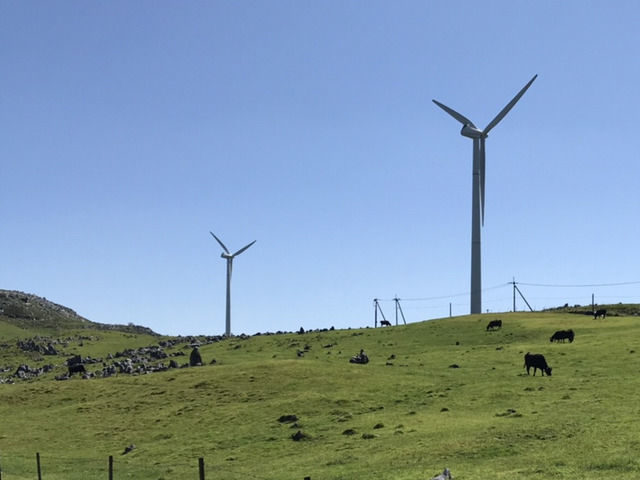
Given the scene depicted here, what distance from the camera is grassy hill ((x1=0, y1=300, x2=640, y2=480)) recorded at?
37156 millimetres

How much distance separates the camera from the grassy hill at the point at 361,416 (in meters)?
37.2

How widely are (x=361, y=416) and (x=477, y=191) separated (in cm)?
6824

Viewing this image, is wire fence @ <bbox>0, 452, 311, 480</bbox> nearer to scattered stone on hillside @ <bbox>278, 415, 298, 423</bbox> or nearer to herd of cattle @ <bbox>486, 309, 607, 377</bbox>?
scattered stone on hillside @ <bbox>278, 415, 298, 423</bbox>

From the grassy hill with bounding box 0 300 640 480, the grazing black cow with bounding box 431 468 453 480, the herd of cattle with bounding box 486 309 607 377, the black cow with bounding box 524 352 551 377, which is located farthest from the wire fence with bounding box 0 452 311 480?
the herd of cattle with bounding box 486 309 607 377

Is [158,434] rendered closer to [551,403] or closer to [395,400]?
[395,400]

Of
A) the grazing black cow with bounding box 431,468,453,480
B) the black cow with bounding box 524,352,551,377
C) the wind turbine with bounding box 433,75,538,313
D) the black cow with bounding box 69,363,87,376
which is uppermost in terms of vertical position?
the wind turbine with bounding box 433,75,538,313

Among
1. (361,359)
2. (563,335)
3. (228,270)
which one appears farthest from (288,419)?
(228,270)

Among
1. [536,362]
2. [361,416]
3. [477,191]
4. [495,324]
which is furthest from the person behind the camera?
[477,191]

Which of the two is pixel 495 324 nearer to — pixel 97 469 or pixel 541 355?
pixel 541 355

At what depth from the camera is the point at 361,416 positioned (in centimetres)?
5247

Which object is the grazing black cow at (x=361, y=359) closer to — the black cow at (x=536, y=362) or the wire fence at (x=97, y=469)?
the black cow at (x=536, y=362)

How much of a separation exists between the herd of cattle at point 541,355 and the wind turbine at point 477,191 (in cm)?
1666

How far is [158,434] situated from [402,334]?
51.2 meters

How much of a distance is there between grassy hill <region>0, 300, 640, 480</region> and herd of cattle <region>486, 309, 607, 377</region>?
953 millimetres
